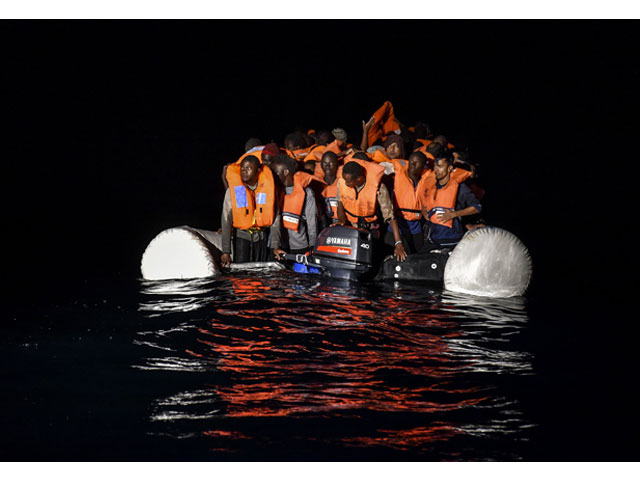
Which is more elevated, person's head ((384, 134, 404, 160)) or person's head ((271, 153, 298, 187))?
person's head ((384, 134, 404, 160))

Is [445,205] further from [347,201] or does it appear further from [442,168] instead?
[347,201]

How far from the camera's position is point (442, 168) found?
7.75m

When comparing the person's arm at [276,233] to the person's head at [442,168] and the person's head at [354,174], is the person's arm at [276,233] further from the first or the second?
Result: the person's head at [442,168]

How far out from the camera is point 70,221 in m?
15.5

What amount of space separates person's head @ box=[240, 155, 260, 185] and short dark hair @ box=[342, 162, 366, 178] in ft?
3.00

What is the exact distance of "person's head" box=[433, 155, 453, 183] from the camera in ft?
25.4

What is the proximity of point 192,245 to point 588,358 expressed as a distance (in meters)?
4.29

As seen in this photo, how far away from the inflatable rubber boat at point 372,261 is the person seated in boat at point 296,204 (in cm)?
Answer: 33

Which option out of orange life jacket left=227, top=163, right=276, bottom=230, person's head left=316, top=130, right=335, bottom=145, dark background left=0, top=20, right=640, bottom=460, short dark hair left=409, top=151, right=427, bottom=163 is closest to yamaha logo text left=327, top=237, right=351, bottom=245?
orange life jacket left=227, top=163, right=276, bottom=230

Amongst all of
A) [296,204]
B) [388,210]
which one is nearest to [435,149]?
[388,210]

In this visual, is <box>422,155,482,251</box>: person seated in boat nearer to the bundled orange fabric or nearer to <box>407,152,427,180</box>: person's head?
<box>407,152,427,180</box>: person's head

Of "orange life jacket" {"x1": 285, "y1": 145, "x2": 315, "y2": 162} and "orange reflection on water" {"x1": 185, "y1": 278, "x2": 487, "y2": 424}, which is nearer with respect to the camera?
"orange reflection on water" {"x1": 185, "y1": 278, "x2": 487, "y2": 424}

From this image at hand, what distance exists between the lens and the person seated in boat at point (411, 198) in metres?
8.04

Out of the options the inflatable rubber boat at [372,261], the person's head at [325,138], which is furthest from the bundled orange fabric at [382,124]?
the inflatable rubber boat at [372,261]
